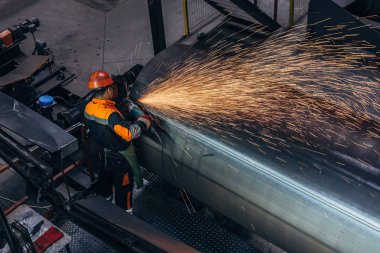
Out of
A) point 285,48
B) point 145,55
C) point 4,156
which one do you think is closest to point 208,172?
point 4,156

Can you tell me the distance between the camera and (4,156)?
3.65m

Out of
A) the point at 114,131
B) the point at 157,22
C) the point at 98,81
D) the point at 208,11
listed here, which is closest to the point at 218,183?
the point at 114,131

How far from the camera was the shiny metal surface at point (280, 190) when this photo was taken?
3.66m

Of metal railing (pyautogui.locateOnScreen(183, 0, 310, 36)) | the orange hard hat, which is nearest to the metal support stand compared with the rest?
metal railing (pyautogui.locateOnScreen(183, 0, 310, 36))

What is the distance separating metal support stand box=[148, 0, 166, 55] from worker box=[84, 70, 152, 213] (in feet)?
7.91

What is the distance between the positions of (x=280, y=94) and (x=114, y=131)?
168 centimetres

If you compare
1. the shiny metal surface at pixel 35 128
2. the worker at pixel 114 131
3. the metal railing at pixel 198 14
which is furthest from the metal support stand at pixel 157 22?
the shiny metal surface at pixel 35 128

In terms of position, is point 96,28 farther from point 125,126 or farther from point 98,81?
point 125,126

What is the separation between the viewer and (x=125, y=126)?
4582 millimetres

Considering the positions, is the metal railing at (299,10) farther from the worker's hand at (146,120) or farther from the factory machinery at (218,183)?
the worker's hand at (146,120)

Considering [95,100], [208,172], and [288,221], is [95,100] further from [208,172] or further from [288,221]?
[288,221]

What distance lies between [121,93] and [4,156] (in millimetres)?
1916

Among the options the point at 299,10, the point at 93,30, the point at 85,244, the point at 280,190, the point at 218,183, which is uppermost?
the point at 280,190

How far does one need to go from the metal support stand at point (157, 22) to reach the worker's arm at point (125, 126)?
111 inches
